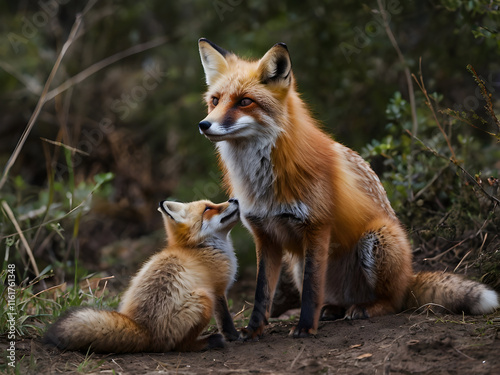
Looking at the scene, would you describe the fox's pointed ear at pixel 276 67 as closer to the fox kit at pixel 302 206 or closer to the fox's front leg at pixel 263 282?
the fox kit at pixel 302 206

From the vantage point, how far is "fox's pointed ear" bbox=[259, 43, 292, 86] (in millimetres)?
4030

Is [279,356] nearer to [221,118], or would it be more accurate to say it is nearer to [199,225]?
[199,225]

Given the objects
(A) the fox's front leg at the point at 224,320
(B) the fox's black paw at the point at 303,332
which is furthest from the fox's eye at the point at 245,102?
(B) the fox's black paw at the point at 303,332

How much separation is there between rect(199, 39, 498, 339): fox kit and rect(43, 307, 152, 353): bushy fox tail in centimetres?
93

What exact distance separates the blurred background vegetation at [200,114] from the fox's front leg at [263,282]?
147cm

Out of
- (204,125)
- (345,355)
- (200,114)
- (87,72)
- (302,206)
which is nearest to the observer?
(345,355)

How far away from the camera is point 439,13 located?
6.70m

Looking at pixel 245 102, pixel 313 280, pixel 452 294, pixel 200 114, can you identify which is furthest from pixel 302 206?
pixel 200 114

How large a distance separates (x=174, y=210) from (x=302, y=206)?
1060mm

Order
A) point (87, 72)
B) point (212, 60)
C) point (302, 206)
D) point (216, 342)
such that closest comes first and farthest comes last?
point (216, 342), point (302, 206), point (212, 60), point (87, 72)

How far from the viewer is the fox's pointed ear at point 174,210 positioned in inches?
169

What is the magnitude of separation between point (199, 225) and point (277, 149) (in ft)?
2.93

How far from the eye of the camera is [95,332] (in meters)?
3.58

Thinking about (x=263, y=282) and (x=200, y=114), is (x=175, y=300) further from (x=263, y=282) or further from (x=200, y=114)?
(x=200, y=114)
